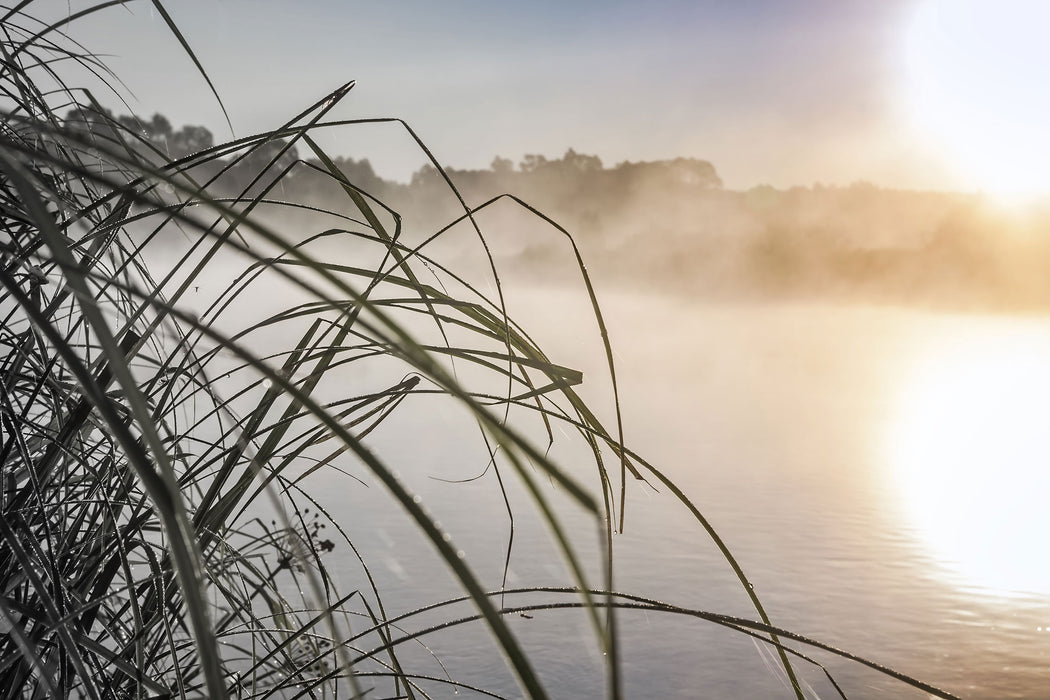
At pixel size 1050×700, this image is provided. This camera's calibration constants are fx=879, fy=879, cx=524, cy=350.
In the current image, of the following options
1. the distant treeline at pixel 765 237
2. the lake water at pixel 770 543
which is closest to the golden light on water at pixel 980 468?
the lake water at pixel 770 543

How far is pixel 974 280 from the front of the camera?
57.4 ft

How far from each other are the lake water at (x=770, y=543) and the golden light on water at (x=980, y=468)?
2 centimetres

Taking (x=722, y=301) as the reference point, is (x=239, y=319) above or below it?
below

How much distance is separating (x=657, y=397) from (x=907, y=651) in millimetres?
4326

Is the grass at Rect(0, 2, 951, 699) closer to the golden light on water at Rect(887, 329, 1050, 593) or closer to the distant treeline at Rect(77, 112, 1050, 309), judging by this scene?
the golden light on water at Rect(887, 329, 1050, 593)

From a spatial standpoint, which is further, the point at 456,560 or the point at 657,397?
the point at 657,397

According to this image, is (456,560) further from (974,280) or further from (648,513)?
(974,280)

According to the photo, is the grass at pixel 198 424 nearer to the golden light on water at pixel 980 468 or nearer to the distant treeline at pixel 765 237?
the golden light on water at pixel 980 468

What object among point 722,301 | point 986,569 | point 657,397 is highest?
point 722,301

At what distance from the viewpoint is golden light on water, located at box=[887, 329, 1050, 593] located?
291 centimetres

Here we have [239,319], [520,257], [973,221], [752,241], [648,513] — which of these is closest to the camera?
[648,513]

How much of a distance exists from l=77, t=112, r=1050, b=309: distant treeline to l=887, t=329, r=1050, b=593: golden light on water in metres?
5.46

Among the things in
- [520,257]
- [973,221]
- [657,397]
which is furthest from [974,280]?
[657,397]

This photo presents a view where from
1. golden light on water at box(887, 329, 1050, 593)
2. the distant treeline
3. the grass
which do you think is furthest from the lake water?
the distant treeline
